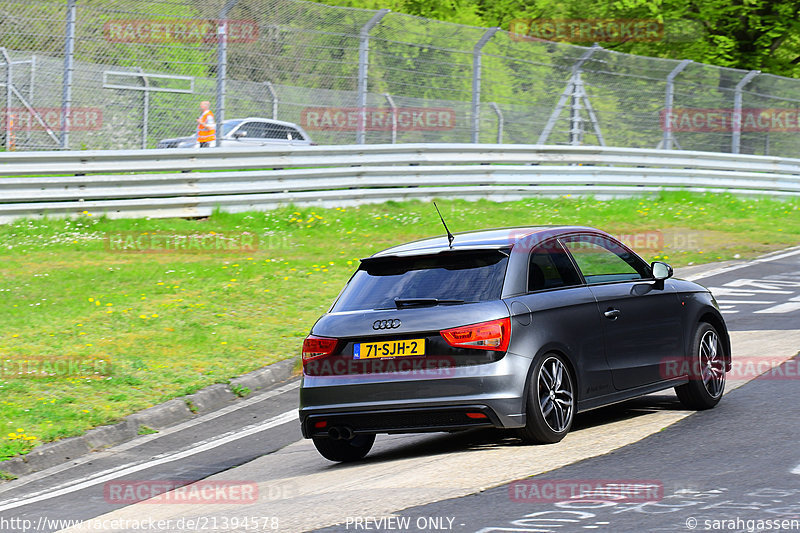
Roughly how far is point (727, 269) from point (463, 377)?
10.6 meters

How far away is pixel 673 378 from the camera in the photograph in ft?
26.6

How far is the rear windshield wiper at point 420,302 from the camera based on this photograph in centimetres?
695

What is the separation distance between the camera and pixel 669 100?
2530 cm

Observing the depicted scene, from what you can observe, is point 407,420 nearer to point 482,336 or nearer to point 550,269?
point 482,336

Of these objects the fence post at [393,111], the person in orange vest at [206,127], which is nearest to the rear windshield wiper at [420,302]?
the person in orange vest at [206,127]

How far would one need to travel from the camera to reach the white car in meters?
18.0

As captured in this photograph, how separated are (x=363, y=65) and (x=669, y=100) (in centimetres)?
904

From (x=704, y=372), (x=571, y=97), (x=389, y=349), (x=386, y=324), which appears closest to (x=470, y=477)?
(x=389, y=349)

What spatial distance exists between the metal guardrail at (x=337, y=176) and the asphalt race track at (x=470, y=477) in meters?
8.04

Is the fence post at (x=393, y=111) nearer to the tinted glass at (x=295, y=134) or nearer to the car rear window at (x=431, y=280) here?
the tinted glass at (x=295, y=134)

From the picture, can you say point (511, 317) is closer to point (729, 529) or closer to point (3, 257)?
point (729, 529)

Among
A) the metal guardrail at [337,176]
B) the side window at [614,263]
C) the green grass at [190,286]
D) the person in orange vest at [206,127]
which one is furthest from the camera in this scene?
the person in orange vest at [206,127]

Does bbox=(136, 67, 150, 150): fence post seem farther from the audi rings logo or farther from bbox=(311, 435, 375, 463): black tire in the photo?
the audi rings logo

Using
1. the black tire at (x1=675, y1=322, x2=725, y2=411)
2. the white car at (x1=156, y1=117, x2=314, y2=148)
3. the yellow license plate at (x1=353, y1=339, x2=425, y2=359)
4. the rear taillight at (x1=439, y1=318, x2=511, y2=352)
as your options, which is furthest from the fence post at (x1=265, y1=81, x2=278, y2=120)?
the rear taillight at (x1=439, y1=318, x2=511, y2=352)
